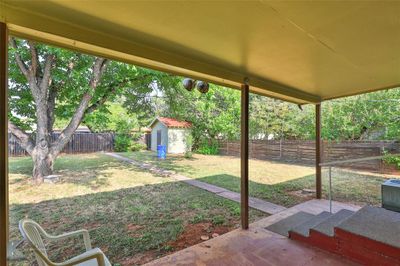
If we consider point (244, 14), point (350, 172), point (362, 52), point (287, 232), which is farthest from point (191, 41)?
point (350, 172)

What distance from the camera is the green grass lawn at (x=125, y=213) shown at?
9.70 ft

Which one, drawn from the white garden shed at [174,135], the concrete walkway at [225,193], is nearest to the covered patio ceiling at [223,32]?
the concrete walkway at [225,193]

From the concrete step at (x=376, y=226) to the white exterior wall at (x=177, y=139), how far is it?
1230cm

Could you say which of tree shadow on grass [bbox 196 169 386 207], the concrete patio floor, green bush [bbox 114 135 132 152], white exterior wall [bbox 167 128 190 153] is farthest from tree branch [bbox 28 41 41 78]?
green bush [bbox 114 135 132 152]

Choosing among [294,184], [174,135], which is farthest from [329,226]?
[174,135]

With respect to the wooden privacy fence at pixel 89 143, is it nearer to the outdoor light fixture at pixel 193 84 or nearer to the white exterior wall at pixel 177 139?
the white exterior wall at pixel 177 139

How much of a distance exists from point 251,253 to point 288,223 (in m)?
1.16

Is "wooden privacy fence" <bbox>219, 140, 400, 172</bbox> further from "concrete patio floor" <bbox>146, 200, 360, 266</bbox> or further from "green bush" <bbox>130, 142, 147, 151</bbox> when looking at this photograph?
"concrete patio floor" <bbox>146, 200, 360, 266</bbox>

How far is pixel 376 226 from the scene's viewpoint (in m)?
2.50

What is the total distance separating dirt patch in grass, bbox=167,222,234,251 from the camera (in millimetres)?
2947

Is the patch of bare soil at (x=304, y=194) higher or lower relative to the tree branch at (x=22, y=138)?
lower

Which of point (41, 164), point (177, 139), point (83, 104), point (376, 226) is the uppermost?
point (83, 104)

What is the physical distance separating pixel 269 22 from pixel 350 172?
27.3 ft

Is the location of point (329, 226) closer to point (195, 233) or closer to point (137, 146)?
point (195, 233)
